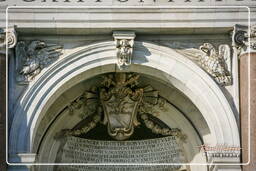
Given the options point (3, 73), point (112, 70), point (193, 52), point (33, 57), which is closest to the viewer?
point (3, 73)

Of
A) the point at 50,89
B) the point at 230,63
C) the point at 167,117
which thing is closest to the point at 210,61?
the point at 230,63

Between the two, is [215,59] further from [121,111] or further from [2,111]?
[2,111]

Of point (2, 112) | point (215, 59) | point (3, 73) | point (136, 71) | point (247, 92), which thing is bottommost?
point (2, 112)

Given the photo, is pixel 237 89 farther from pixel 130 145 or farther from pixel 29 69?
pixel 29 69

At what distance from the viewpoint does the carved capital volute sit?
71.8 feet

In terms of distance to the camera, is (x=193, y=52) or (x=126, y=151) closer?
(x=193, y=52)

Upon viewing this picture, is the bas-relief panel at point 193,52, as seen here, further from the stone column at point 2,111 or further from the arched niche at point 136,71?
the stone column at point 2,111

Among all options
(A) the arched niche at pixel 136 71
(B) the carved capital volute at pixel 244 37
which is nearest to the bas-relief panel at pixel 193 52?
(A) the arched niche at pixel 136 71

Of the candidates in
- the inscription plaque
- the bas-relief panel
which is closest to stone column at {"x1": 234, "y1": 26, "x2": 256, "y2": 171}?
the bas-relief panel

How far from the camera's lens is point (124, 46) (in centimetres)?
2198

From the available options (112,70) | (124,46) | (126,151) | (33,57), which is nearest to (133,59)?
(124,46)

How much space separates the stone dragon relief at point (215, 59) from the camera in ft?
72.3

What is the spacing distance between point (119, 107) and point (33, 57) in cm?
231

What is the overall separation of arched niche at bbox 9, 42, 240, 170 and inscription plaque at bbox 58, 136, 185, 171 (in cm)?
106
